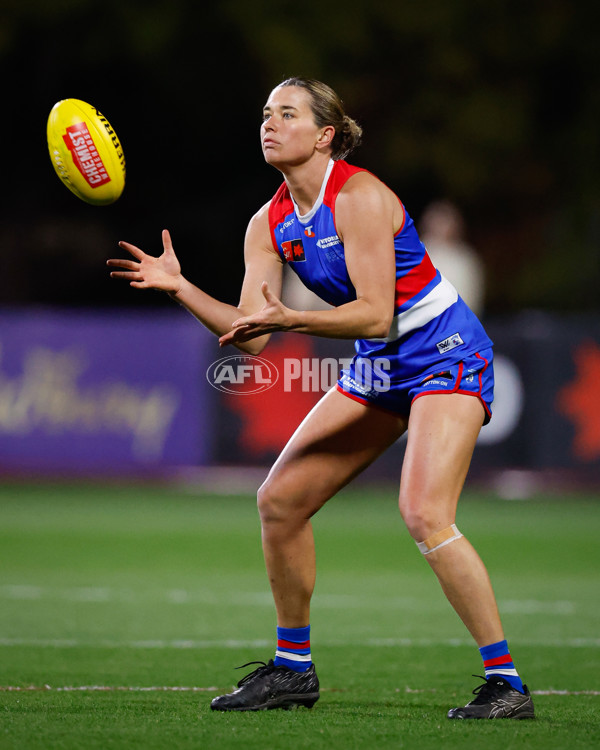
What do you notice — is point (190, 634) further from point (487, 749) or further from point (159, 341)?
point (159, 341)

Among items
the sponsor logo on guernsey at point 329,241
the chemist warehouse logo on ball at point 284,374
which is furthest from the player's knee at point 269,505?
the chemist warehouse logo on ball at point 284,374

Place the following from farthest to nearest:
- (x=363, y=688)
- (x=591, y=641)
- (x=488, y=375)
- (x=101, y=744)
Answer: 1. (x=591, y=641)
2. (x=363, y=688)
3. (x=488, y=375)
4. (x=101, y=744)

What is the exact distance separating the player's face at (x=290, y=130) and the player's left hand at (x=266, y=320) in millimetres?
674

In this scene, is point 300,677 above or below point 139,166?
below

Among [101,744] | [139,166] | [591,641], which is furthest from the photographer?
[139,166]

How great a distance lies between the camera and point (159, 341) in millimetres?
13906

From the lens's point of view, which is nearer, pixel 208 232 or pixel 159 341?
pixel 159 341

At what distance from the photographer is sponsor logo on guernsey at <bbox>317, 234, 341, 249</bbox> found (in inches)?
191

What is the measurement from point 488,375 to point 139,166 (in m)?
18.5

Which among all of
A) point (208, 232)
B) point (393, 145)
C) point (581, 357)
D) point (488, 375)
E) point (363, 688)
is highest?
point (393, 145)

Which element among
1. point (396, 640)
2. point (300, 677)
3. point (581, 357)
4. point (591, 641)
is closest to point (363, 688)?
point (300, 677)

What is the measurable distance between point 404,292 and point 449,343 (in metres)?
0.27

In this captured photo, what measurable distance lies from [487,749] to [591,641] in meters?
2.71

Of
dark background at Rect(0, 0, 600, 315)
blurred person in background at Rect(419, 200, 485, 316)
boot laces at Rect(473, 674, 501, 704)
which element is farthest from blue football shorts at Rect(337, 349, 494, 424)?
dark background at Rect(0, 0, 600, 315)
